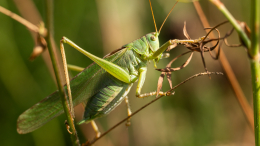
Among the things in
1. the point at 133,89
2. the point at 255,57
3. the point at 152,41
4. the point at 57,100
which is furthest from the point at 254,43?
the point at 133,89

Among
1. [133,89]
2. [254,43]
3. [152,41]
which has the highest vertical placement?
[152,41]

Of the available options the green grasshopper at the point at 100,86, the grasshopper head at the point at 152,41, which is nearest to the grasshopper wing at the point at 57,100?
the green grasshopper at the point at 100,86

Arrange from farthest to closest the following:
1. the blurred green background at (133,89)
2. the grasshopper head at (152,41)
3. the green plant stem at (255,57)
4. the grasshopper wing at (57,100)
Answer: the blurred green background at (133,89), the grasshopper head at (152,41), the grasshopper wing at (57,100), the green plant stem at (255,57)

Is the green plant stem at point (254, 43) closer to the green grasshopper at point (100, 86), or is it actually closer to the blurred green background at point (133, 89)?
the green grasshopper at point (100, 86)

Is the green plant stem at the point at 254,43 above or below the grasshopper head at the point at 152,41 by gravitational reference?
below

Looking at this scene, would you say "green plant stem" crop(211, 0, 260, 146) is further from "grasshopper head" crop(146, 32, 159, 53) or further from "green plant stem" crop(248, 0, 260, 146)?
"grasshopper head" crop(146, 32, 159, 53)

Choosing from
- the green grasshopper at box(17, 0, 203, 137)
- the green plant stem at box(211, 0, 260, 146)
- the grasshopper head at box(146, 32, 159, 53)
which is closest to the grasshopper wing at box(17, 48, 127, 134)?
the green grasshopper at box(17, 0, 203, 137)

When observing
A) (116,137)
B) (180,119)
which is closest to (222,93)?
(180,119)

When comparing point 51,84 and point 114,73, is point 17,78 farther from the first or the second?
point 114,73

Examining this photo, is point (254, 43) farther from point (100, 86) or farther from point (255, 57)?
point (100, 86)
